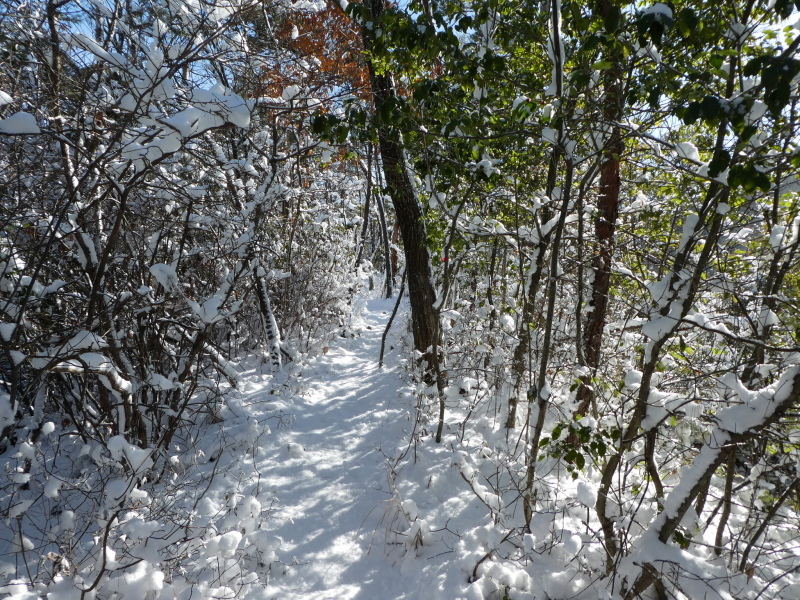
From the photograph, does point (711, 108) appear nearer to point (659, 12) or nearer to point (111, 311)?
point (659, 12)

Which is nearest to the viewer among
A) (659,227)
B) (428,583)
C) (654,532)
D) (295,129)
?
(654,532)

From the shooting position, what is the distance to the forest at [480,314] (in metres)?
1.96

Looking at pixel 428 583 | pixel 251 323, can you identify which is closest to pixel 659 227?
pixel 428 583

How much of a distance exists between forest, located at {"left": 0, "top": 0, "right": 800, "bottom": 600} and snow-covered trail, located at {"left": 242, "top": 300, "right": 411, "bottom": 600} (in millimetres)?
61

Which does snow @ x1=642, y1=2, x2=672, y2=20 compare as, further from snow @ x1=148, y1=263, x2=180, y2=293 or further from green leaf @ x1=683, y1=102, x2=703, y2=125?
snow @ x1=148, y1=263, x2=180, y2=293

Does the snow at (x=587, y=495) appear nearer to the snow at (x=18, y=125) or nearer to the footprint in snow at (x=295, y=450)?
the footprint in snow at (x=295, y=450)

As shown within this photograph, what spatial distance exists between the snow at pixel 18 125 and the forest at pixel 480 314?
12cm

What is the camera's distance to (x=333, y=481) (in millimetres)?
3613

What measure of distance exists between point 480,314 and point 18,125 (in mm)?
3732

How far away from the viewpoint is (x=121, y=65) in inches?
84.5

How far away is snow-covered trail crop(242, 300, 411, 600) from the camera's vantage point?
265 centimetres

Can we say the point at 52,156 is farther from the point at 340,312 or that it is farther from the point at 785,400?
the point at 340,312

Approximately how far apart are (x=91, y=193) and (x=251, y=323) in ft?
12.5

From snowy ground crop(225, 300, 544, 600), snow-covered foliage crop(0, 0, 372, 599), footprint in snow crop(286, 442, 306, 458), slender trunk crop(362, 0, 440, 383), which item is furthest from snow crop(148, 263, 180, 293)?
slender trunk crop(362, 0, 440, 383)
